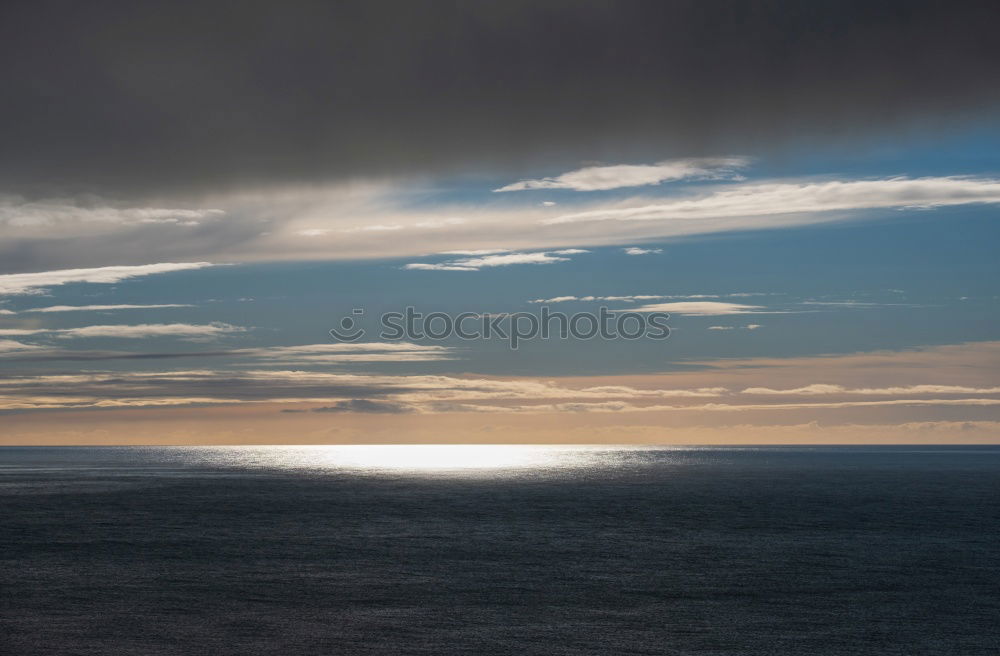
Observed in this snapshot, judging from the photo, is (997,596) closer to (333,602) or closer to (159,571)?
(333,602)

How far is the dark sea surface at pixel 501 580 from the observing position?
4084 cm

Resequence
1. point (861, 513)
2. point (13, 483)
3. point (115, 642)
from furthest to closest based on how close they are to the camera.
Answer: point (13, 483), point (861, 513), point (115, 642)

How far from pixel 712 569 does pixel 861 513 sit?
5295 cm

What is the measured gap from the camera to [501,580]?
57.3m

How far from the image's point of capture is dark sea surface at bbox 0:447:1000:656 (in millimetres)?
40844

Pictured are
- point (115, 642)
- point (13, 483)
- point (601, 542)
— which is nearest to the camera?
point (115, 642)

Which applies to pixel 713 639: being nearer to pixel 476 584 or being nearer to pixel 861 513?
pixel 476 584

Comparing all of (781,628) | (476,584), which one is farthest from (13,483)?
(781,628)

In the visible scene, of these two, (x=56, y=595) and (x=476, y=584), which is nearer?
(x=56, y=595)

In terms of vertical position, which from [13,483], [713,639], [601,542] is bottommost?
[13,483]

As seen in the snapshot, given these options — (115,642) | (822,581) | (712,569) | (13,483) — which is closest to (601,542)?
(712,569)

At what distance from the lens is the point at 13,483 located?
18550 cm

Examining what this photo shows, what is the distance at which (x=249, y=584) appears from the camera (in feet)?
181

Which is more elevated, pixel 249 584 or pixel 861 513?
pixel 249 584
